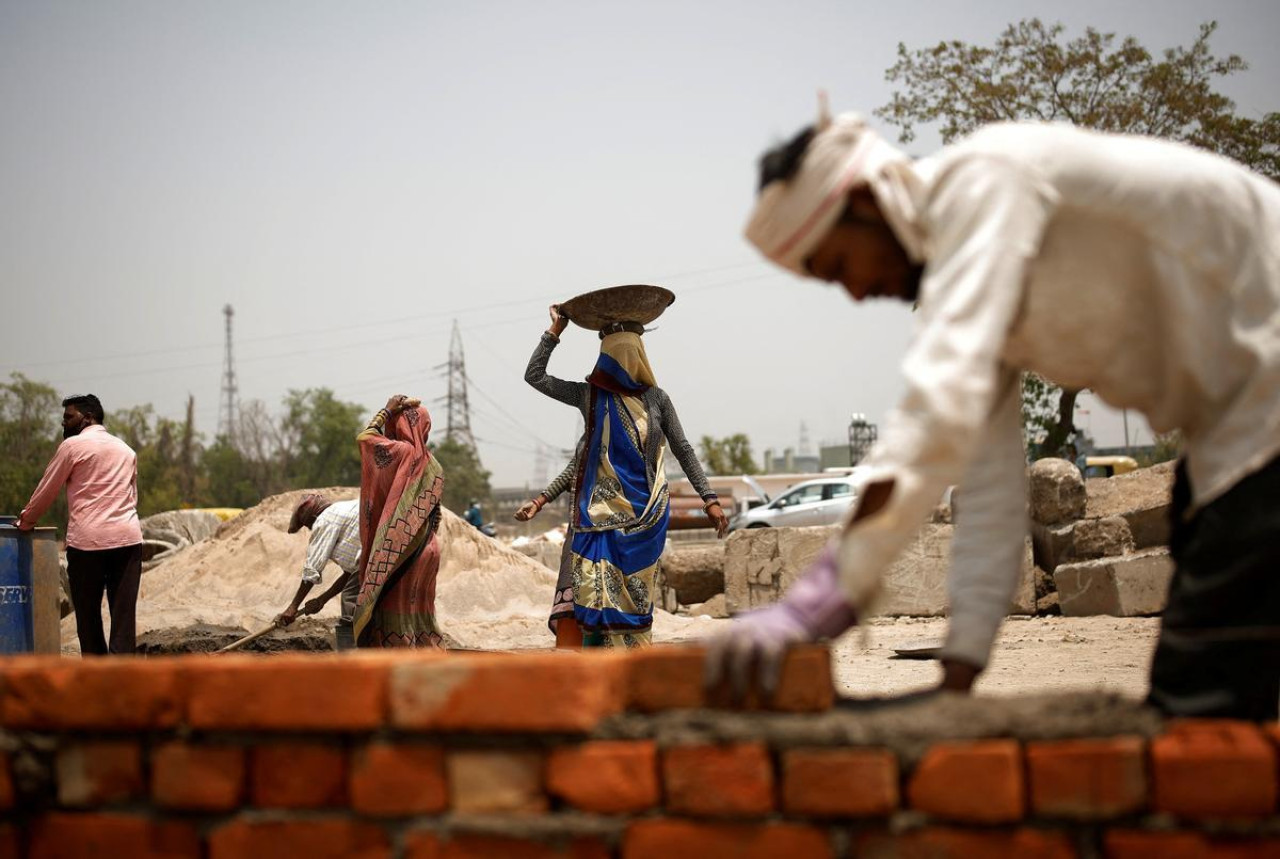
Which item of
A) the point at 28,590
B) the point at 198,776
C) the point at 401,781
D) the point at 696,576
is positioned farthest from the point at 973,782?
the point at 696,576

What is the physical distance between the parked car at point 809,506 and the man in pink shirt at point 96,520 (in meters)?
15.4

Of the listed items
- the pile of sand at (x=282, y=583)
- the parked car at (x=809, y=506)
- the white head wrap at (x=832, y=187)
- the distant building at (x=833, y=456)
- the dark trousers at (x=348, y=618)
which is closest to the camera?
the white head wrap at (x=832, y=187)

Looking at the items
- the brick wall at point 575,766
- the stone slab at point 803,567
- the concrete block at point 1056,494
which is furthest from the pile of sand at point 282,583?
the brick wall at point 575,766

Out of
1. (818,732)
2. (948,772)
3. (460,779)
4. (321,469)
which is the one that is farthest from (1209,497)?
(321,469)

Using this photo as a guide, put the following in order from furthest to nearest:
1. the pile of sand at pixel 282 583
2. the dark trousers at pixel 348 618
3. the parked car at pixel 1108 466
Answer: the parked car at pixel 1108 466 < the pile of sand at pixel 282 583 < the dark trousers at pixel 348 618

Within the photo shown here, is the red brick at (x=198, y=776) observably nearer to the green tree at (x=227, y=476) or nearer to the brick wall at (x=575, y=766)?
the brick wall at (x=575, y=766)

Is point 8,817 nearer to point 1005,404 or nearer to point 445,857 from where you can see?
point 445,857

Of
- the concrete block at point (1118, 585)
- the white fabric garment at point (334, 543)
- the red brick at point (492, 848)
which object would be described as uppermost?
the white fabric garment at point (334, 543)

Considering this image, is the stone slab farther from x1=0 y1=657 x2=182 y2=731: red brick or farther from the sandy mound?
x1=0 y1=657 x2=182 y2=731: red brick

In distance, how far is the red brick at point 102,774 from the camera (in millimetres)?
2230

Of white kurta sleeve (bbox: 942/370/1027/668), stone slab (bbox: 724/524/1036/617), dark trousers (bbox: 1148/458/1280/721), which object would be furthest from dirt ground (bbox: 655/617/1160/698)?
dark trousers (bbox: 1148/458/1280/721)

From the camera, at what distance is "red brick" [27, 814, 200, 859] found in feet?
7.23

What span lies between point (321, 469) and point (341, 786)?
60.8 m

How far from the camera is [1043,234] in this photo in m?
2.00
